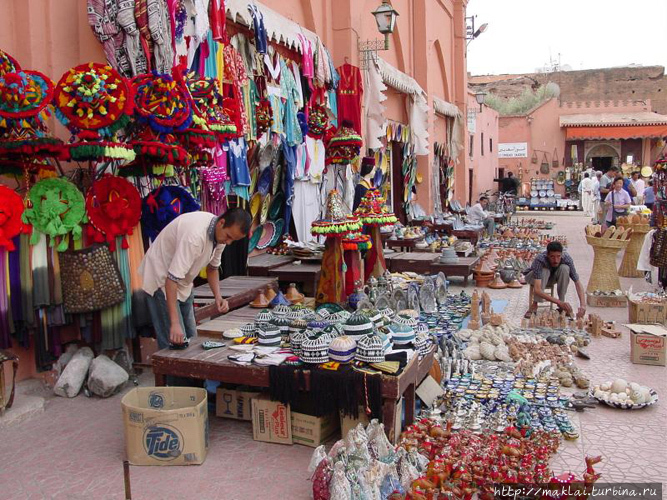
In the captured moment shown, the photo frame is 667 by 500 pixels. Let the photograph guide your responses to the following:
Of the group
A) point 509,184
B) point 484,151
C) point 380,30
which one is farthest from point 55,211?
point 509,184

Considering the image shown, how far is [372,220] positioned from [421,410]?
11.0ft

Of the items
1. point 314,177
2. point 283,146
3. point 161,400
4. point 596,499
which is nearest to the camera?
point 596,499

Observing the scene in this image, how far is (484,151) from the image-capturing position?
27078 mm

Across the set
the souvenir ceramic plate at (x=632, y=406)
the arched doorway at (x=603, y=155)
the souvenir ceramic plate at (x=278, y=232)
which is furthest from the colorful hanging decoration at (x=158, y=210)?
the arched doorway at (x=603, y=155)

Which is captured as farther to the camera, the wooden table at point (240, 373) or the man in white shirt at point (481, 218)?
the man in white shirt at point (481, 218)

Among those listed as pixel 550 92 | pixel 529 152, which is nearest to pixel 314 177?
pixel 529 152

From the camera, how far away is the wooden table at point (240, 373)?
3.54 m

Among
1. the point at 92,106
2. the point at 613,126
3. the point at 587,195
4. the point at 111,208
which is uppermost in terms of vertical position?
the point at 613,126

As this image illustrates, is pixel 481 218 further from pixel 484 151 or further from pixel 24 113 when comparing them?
pixel 484 151

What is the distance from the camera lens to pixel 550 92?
36.4 metres

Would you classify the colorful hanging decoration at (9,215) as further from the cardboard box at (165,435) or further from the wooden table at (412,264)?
the wooden table at (412,264)

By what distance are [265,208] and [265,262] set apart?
33.7 inches

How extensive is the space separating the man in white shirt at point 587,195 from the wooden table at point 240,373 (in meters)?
19.9

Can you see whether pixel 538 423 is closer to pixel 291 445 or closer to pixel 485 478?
pixel 485 478
